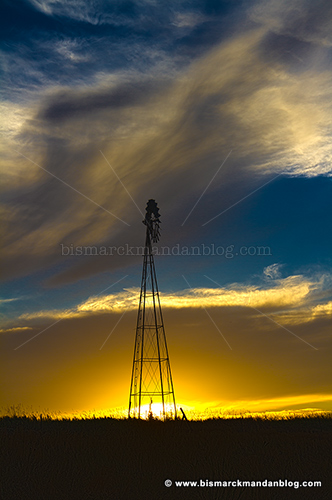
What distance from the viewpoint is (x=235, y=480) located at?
16.4 metres

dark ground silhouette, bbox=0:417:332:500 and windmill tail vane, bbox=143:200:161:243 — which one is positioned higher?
windmill tail vane, bbox=143:200:161:243

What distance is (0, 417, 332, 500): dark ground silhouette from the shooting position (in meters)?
15.6

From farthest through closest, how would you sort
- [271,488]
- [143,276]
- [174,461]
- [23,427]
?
[143,276], [23,427], [174,461], [271,488]

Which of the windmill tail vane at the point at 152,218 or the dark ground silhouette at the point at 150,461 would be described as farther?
the windmill tail vane at the point at 152,218

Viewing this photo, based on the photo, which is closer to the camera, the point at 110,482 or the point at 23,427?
the point at 110,482

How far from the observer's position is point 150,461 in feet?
56.6

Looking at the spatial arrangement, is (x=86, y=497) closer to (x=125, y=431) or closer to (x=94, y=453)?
(x=94, y=453)

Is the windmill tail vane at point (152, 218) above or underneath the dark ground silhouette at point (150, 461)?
above

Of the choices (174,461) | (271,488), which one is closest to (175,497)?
(174,461)

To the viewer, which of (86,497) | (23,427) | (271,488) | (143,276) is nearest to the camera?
(86,497)

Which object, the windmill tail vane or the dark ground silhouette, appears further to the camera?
the windmill tail vane

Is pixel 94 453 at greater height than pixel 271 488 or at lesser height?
greater

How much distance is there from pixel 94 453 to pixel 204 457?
13.1ft

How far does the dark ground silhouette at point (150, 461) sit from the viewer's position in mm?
15562
